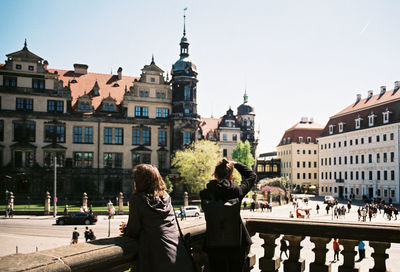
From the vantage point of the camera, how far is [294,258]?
16.7ft

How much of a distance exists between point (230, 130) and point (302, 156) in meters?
26.4

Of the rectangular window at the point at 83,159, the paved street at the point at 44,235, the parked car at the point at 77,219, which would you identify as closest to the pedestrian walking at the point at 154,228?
the paved street at the point at 44,235

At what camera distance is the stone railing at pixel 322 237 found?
4.59 m

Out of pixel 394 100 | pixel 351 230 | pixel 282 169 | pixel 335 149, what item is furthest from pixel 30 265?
pixel 282 169

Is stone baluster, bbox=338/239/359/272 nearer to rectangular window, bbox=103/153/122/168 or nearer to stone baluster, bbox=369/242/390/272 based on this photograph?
stone baluster, bbox=369/242/390/272

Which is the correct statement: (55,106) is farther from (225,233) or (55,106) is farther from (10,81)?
(225,233)

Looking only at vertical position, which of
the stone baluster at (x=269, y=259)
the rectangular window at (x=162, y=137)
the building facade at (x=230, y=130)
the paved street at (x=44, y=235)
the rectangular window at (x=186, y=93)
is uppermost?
the rectangular window at (x=186, y=93)

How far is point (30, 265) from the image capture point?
2.73 meters

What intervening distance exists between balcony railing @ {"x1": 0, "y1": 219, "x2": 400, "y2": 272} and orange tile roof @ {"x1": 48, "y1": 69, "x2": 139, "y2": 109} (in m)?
49.3

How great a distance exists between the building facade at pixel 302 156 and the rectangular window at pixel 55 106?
5705cm

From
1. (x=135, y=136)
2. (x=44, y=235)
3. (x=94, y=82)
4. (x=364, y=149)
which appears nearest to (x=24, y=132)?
(x=94, y=82)

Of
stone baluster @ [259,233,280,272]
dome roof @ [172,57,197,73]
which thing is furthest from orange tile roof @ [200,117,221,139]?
stone baluster @ [259,233,280,272]

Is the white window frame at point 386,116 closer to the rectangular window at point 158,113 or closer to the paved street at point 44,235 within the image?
the paved street at point 44,235

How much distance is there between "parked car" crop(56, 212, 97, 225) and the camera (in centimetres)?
3253
